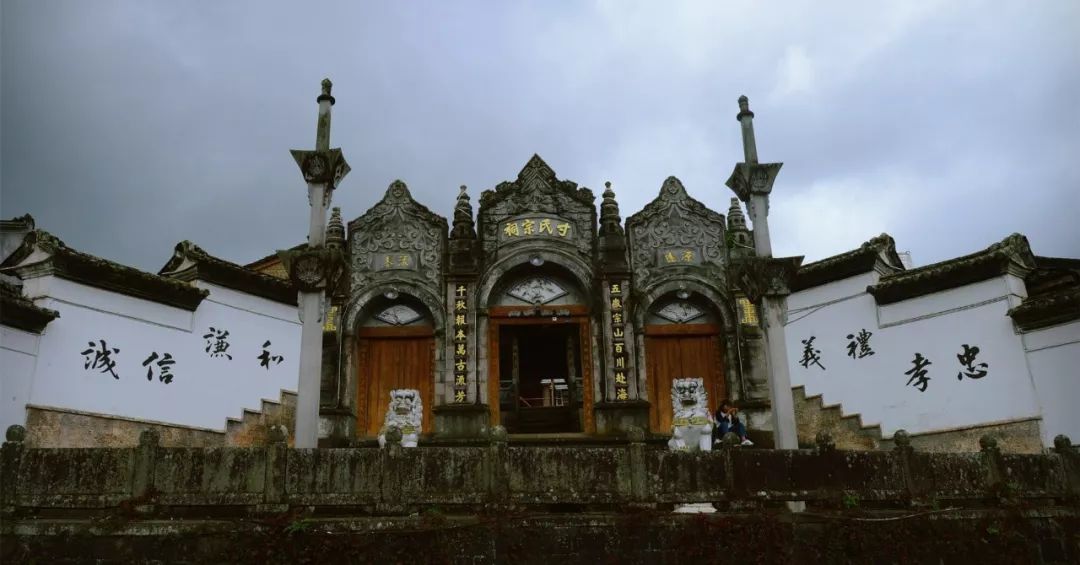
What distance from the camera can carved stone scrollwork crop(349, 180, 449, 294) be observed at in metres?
19.9

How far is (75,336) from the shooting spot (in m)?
16.0

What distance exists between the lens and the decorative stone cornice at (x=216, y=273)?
62.3 feet

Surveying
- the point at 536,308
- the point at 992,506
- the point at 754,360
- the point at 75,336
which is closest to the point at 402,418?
the point at 536,308

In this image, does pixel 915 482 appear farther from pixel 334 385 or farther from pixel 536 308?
pixel 334 385

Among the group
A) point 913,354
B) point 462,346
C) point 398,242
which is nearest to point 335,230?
point 398,242

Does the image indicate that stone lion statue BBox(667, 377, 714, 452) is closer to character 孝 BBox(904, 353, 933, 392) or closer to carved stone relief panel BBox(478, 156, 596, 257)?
character 孝 BBox(904, 353, 933, 392)

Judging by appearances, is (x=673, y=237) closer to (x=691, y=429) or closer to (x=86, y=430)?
(x=691, y=429)

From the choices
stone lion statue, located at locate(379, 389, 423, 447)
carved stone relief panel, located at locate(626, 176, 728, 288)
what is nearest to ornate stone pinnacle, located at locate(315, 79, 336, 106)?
stone lion statue, located at locate(379, 389, 423, 447)

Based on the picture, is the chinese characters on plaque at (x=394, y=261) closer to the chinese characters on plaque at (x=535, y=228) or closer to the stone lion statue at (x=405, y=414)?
the chinese characters on plaque at (x=535, y=228)

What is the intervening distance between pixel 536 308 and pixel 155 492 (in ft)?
36.1

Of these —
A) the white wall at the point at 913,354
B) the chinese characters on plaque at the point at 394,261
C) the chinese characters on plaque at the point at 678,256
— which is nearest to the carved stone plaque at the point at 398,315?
the chinese characters on plaque at the point at 394,261

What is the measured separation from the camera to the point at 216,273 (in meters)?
19.3

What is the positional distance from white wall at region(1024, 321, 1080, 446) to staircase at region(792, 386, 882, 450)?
352cm

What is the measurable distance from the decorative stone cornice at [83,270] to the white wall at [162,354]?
0.58 ft
